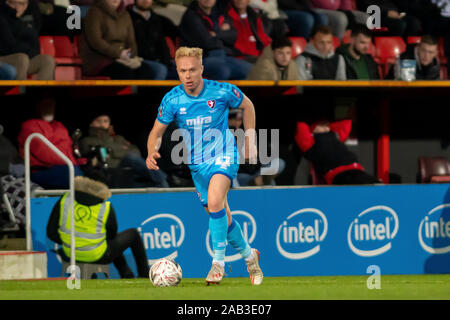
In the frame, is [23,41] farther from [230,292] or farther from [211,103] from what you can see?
[230,292]

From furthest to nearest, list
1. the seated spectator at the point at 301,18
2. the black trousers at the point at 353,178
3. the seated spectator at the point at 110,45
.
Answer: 1. the seated spectator at the point at 301,18
2. the black trousers at the point at 353,178
3. the seated spectator at the point at 110,45

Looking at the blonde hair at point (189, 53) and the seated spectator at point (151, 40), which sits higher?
the seated spectator at point (151, 40)

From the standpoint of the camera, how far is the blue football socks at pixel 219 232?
23.8 feet

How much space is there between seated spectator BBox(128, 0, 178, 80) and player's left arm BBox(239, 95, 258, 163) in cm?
480

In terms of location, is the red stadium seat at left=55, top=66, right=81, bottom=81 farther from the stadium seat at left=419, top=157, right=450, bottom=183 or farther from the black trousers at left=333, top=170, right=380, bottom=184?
the stadium seat at left=419, top=157, right=450, bottom=183

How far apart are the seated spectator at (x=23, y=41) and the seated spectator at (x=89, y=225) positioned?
1.93 meters

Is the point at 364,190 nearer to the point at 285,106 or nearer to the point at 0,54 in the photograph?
the point at 285,106

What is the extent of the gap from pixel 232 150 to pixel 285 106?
24.1ft

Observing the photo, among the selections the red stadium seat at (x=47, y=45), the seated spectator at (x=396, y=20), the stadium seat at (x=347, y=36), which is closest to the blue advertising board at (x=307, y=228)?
the red stadium seat at (x=47, y=45)

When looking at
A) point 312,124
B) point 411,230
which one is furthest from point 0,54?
point 411,230

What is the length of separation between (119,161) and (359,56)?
13.3 ft

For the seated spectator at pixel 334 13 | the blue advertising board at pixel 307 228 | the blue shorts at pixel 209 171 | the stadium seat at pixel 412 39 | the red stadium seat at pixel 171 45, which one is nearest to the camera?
the blue shorts at pixel 209 171

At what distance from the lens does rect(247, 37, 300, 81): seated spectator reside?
12633 millimetres

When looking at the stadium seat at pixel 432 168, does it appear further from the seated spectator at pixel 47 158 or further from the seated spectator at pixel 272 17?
the seated spectator at pixel 47 158
